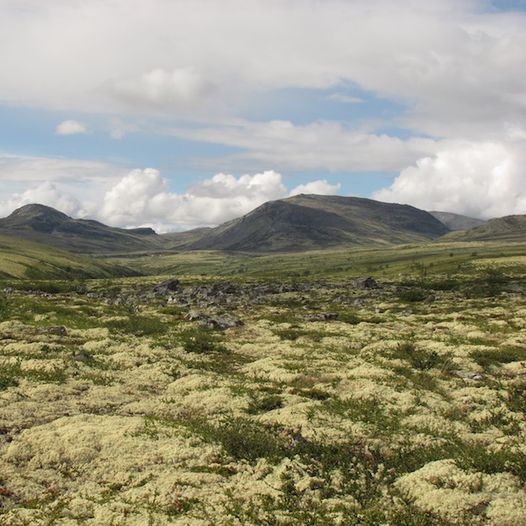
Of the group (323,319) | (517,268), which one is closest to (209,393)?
(323,319)

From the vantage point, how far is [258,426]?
2381 centimetres

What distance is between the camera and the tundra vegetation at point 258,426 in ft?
54.1

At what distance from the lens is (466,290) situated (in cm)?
10588

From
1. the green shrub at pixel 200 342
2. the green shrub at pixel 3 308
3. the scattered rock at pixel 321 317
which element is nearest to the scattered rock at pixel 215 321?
the green shrub at pixel 200 342

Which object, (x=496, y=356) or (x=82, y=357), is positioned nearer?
(x=82, y=357)

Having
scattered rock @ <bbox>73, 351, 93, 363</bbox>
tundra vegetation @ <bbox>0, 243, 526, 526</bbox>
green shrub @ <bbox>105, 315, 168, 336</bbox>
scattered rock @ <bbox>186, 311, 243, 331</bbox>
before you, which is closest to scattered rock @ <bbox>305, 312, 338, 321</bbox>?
scattered rock @ <bbox>186, 311, 243, 331</bbox>

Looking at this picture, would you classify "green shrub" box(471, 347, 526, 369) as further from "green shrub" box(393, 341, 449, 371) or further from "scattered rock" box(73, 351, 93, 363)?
"scattered rock" box(73, 351, 93, 363)

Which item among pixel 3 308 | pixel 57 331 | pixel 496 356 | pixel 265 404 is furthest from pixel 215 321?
pixel 496 356

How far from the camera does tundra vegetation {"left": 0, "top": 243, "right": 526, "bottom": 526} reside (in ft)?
54.1

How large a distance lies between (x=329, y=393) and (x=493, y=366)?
14913 mm

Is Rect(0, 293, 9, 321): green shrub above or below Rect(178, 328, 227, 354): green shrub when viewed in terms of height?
above

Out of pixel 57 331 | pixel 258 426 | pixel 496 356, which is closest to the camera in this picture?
pixel 258 426

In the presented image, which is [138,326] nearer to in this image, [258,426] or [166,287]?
[258,426]

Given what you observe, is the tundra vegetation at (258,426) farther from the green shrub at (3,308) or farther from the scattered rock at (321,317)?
the scattered rock at (321,317)
